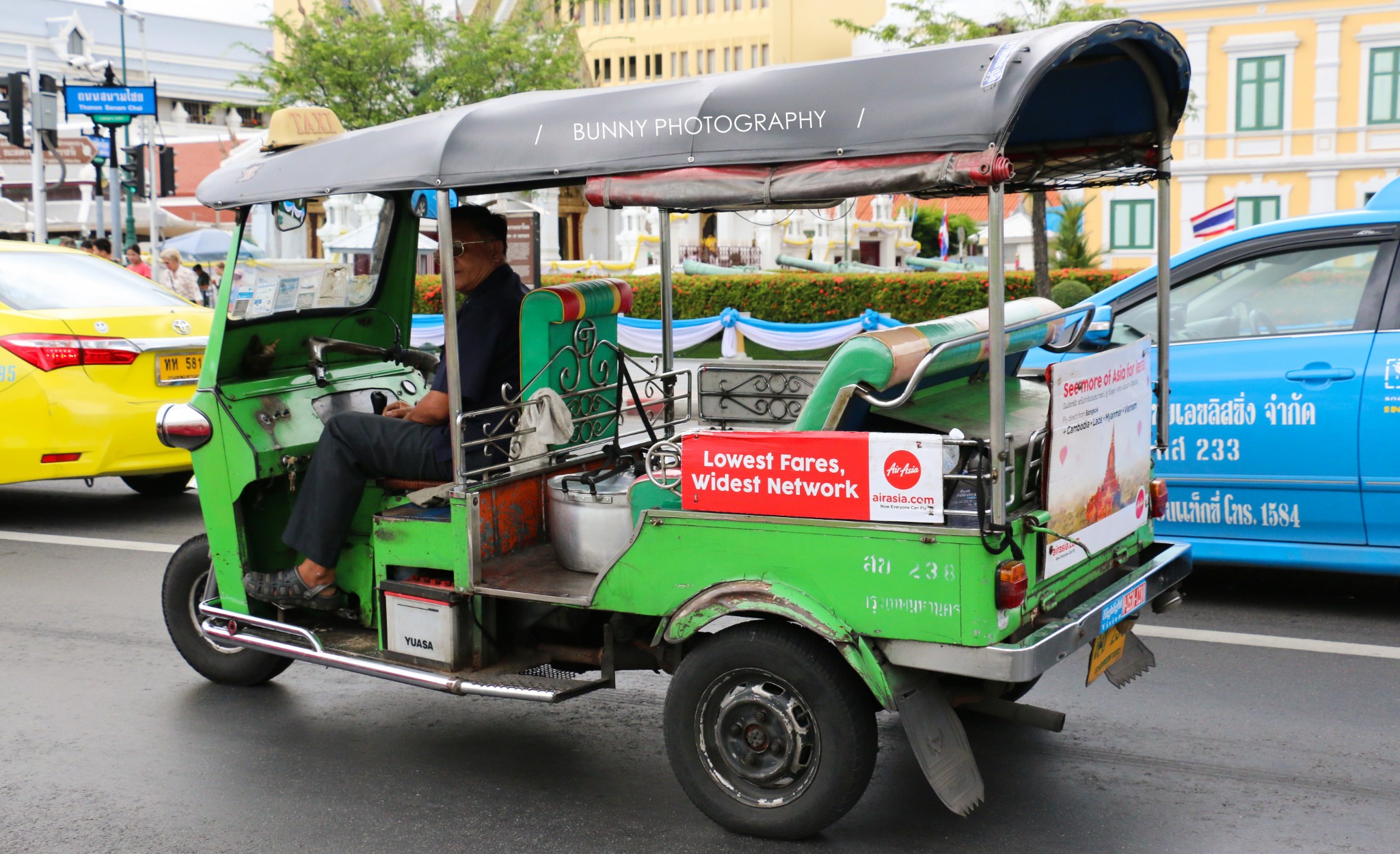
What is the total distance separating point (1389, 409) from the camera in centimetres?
572

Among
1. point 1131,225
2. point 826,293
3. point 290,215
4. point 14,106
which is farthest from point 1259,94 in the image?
point 290,215

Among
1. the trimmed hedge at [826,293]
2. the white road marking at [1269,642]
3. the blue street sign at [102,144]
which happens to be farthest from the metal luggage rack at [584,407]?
the blue street sign at [102,144]

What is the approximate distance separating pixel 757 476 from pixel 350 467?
167cm

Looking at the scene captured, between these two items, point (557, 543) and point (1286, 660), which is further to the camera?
point (1286, 660)

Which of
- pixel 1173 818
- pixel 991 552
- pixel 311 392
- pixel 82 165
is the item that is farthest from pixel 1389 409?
pixel 82 165

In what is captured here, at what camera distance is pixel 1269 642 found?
571 centimetres

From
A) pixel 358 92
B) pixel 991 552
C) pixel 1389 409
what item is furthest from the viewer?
pixel 358 92

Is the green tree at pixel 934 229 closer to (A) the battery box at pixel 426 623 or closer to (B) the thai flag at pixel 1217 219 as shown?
(B) the thai flag at pixel 1217 219

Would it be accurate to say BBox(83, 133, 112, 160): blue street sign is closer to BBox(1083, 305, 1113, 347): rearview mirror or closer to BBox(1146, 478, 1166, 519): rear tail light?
BBox(1083, 305, 1113, 347): rearview mirror

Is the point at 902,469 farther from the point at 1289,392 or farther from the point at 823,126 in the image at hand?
the point at 1289,392

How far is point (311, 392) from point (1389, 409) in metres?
4.55

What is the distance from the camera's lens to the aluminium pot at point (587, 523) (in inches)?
173

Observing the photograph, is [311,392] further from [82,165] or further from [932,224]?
[932,224]

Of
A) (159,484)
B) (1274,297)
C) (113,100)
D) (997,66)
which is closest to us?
(997,66)
